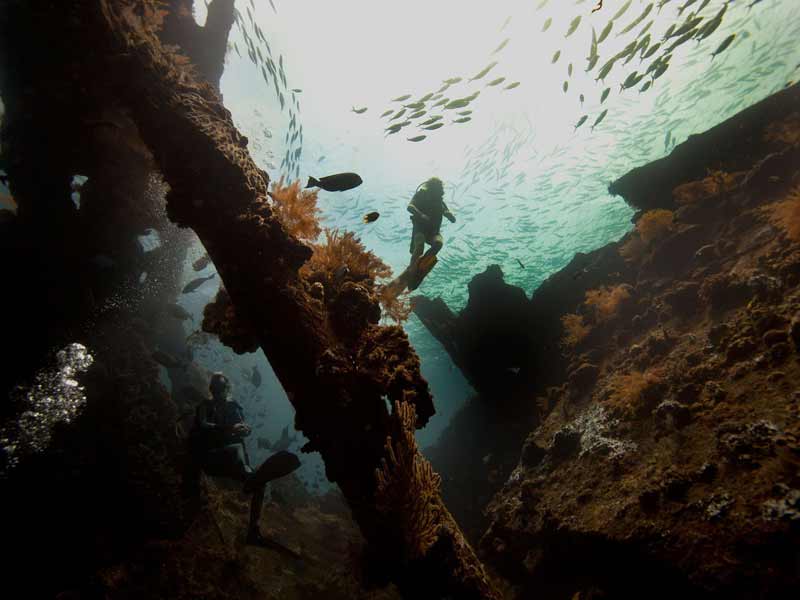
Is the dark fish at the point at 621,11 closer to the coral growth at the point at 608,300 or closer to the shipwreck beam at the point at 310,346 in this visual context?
the coral growth at the point at 608,300

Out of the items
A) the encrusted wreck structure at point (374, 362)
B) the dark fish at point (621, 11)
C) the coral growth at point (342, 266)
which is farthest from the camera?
the dark fish at point (621, 11)

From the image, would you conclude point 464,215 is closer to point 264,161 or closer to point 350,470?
point 264,161

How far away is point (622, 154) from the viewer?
2216 cm

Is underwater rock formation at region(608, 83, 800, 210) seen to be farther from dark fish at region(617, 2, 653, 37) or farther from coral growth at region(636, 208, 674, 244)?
dark fish at region(617, 2, 653, 37)

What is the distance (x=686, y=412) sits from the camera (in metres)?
4.36

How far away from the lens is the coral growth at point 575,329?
923 cm

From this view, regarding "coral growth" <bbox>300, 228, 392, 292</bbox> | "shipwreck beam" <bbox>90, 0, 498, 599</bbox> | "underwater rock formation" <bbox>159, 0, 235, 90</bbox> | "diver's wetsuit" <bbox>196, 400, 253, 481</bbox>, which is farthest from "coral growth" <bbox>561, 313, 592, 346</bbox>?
"underwater rock formation" <bbox>159, 0, 235, 90</bbox>

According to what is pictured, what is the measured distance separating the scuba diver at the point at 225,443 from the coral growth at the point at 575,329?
8361 millimetres

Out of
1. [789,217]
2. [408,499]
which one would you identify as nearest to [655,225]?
[789,217]

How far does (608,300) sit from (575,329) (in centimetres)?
113

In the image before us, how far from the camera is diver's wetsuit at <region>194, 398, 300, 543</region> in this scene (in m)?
7.18

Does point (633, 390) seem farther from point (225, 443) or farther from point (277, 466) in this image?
point (225, 443)

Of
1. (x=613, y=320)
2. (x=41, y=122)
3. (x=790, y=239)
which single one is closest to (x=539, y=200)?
(x=613, y=320)

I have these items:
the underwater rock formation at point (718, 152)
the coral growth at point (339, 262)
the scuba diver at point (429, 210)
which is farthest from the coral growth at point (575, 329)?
the coral growth at point (339, 262)
